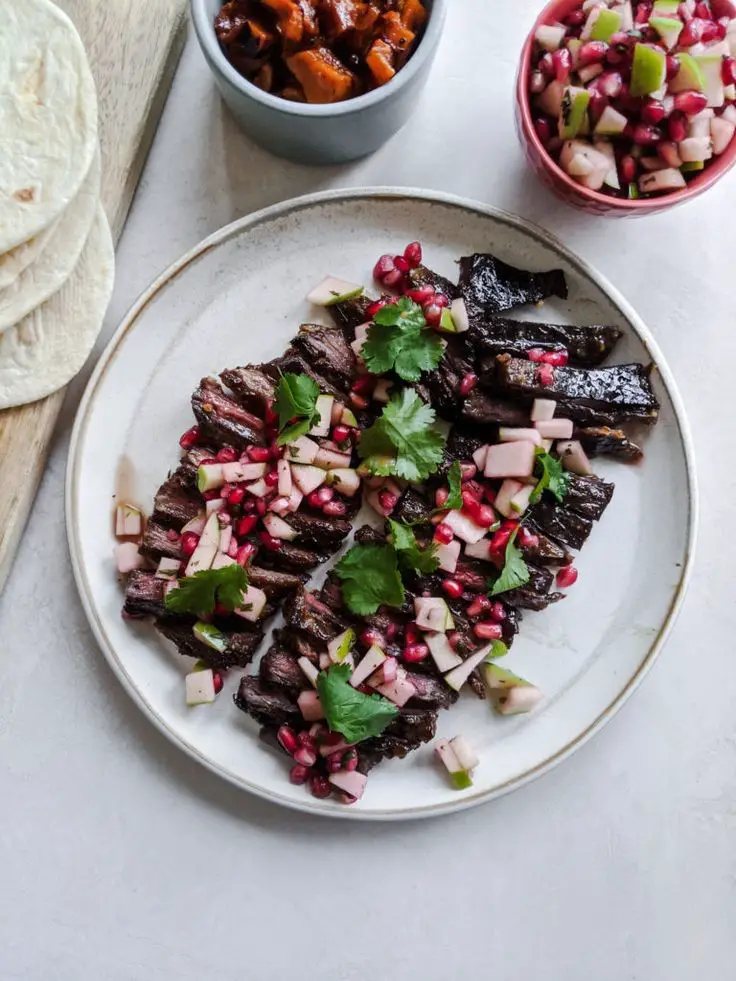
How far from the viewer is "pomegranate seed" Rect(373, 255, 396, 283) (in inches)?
124

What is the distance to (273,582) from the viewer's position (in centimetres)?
303

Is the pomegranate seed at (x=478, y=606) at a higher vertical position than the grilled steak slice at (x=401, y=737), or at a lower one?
higher

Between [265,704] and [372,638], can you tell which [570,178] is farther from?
[265,704]

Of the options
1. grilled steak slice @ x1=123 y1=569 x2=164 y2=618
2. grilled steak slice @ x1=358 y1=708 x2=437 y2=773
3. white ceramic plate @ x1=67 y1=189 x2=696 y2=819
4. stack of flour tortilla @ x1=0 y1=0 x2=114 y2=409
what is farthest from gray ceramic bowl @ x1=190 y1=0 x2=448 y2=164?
grilled steak slice @ x1=358 y1=708 x2=437 y2=773

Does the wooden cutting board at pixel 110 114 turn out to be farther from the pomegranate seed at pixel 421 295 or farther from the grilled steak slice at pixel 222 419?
the pomegranate seed at pixel 421 295

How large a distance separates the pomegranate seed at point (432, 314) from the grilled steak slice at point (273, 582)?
106 centimetres

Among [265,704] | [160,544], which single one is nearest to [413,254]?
[160,544]

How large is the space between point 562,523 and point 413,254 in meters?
1.16

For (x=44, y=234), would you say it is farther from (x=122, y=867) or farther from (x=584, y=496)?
(x=122, y=867)

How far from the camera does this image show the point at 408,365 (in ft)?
9.75

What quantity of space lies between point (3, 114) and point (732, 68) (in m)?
2.49

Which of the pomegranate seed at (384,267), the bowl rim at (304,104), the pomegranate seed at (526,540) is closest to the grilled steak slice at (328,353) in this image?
the pomegranate seed at (384,267)

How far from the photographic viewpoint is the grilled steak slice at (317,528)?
301 cm

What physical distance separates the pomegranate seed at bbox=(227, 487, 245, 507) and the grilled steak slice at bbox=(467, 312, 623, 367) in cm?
103
